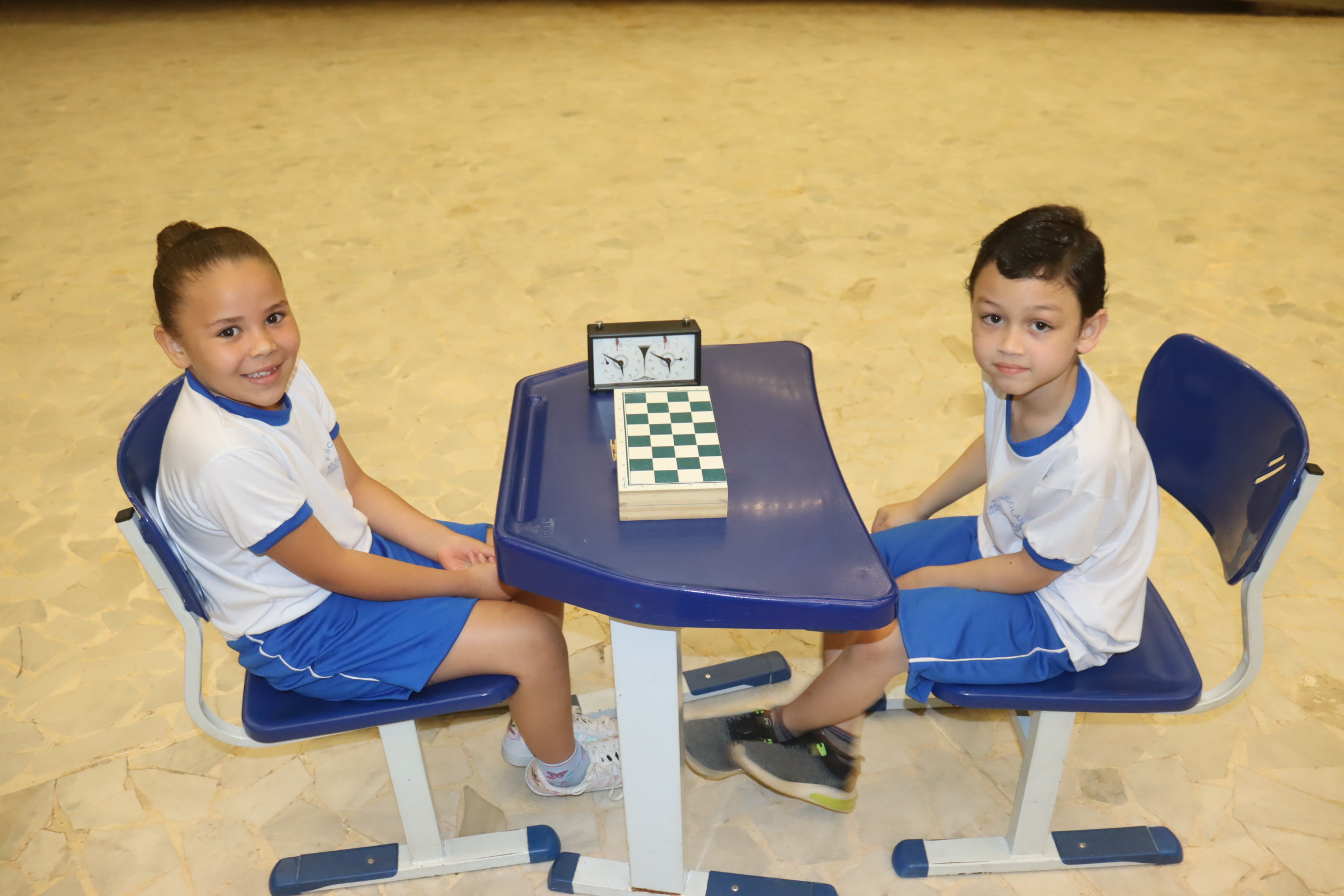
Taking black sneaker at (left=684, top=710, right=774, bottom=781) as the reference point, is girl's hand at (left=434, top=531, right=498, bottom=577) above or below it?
above

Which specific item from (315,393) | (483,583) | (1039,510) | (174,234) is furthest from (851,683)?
(174,234)

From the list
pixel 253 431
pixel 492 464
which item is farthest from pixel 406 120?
pixel 253 431

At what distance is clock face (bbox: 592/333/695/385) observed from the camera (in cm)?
164

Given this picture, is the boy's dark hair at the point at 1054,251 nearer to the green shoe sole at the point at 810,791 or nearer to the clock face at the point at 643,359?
the clock face at the point at 643,359

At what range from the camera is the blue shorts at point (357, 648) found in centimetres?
151

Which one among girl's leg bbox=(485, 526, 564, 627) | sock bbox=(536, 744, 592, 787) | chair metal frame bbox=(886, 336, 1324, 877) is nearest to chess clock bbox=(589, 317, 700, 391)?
girl's leg bbox=(485, 526, 564, 627)

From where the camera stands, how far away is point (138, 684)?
215 centimetres

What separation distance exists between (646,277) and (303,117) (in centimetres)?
272

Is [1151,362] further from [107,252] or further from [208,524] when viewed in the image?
[107,252]

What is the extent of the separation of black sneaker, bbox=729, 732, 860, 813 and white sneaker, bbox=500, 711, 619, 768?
0.90 feet

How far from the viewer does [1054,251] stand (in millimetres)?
1426

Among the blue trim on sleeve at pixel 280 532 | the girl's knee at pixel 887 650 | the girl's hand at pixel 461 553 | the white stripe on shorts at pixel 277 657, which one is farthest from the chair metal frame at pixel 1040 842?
the blue trim on sleeve at pixel 280 532

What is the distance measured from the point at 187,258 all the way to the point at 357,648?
61cm

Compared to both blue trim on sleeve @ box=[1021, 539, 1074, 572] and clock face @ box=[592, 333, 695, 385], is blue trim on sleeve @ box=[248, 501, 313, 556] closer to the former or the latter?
clock face @ box=[592, 333, 695, 385]
